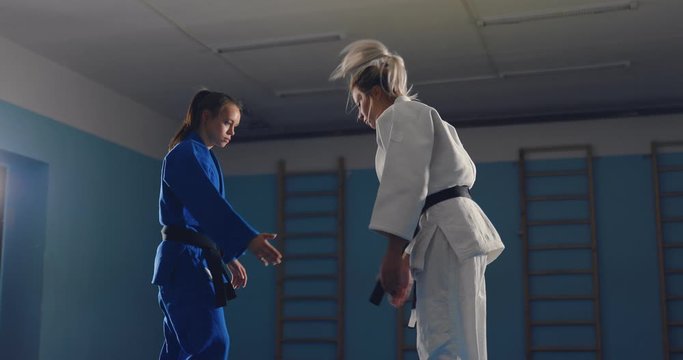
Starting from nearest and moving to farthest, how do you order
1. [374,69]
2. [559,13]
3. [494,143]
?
[374,69] < [559,13] < [494,143]

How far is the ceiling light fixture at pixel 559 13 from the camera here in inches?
176

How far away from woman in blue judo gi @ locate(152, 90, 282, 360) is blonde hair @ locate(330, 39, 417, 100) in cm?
53

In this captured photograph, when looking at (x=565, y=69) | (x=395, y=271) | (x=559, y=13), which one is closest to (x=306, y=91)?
(x=565, y=69)

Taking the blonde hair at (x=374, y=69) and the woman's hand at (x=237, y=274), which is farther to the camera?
the woman's hand at (x=237, y=274)

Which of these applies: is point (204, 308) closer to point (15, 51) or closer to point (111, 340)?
point (15, 51)

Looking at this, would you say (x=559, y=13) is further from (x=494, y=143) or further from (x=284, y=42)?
(x=494, y=143)

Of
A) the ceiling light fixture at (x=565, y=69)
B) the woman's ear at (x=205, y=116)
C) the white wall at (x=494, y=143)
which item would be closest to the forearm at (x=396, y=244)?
the woman's ear at (x=205, y=116)

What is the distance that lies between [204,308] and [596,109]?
498 centimetres

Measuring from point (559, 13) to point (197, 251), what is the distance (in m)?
2.96

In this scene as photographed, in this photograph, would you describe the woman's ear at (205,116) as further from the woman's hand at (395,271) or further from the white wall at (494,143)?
the white wall at (494,143)

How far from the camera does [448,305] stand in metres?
2.04

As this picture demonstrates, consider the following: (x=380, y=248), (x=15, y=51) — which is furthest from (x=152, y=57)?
(x=380, y=248)

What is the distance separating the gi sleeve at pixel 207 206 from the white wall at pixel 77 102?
9.83 ft

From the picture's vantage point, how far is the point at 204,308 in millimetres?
2391
